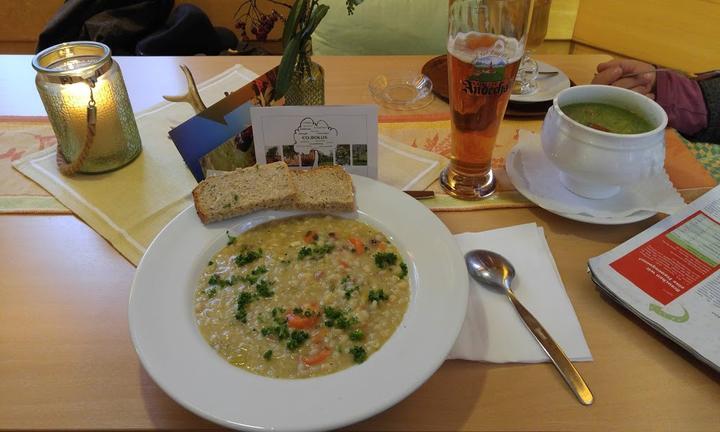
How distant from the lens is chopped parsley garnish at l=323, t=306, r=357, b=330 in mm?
859

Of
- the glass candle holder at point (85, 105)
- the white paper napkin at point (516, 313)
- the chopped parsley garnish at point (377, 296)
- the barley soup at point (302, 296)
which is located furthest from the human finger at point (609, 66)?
the glass candle holder at point (85, 105)

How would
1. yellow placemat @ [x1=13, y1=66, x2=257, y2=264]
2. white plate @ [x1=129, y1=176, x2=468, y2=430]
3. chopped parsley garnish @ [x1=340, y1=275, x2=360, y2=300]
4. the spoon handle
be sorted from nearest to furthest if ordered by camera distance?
1. white plate @ [x1=129, y1=176, x2=468, y2=430]
2. the spoon handle
3. chopped parsley garnish @ [x1=340, y1=275, x2=360, y2=300]
4. yellow placemat @ [x1=13, y1=66, x2=257, y2=264]

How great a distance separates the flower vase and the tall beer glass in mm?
334

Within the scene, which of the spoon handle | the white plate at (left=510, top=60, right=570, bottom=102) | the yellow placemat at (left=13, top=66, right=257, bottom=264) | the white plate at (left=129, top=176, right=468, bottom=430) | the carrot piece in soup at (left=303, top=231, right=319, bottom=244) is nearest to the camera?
the white plate at (left=129, top=176, right=468, bottom=430)

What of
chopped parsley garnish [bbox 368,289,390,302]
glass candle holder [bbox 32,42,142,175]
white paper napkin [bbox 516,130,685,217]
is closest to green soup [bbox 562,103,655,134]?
white paper napkin [bbox 516,130,685,217]

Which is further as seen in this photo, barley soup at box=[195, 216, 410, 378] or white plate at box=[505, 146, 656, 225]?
white plate at box=[505, 146, 656, 225]

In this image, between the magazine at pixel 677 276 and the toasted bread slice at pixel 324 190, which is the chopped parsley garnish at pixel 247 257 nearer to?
the toasted bread slice at pixel 324 190

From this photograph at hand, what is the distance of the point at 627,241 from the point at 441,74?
87 centimetres

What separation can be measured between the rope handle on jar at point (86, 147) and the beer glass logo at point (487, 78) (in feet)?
2.74

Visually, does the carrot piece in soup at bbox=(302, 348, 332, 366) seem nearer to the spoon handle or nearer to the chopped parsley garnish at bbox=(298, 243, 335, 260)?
the chopped parsley garnish at bbox=(298, 243, 335, 260)

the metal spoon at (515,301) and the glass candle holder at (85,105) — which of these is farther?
the glass candle holder at (85,105)

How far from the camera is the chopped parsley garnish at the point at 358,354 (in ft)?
2.61

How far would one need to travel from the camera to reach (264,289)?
926 millimetres

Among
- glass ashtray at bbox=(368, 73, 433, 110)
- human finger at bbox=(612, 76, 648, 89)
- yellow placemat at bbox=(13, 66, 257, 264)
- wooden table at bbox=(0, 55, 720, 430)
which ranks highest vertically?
human finger at bbox=(612, 76, 648, 89)
